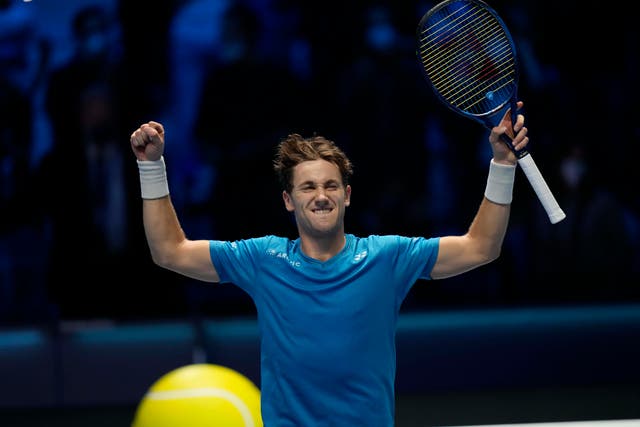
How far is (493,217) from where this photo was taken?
2.78m

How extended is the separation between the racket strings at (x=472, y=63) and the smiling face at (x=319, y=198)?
656mm

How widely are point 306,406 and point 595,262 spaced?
18.8 ft

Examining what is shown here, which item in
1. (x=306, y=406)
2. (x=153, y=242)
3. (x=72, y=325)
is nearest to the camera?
(x=306, y=406)

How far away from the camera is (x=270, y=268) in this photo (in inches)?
111

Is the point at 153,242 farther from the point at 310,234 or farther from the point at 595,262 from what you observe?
the point at 595,262

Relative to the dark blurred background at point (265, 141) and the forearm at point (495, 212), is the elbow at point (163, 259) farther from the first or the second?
the dark blurred background at point (265, 141)

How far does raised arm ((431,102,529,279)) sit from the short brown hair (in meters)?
0.39

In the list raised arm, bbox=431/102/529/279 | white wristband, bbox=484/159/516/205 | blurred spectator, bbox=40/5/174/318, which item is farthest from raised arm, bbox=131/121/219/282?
blurred spectator, bbox=40/5/174/318

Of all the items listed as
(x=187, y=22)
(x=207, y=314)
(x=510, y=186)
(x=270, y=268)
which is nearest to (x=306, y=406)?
(x=270, y=268)

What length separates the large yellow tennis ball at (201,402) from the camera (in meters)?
3.85

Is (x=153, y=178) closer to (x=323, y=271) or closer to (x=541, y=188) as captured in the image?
(x=323, y=271)

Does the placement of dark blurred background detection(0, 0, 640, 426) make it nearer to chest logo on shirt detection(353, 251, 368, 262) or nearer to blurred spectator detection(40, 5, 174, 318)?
blurred spectator detection(40, 5, 174, 318)

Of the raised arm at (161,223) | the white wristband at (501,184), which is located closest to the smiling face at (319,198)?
the raised arm at (161,223)

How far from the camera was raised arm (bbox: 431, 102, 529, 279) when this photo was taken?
2768 millimetres
